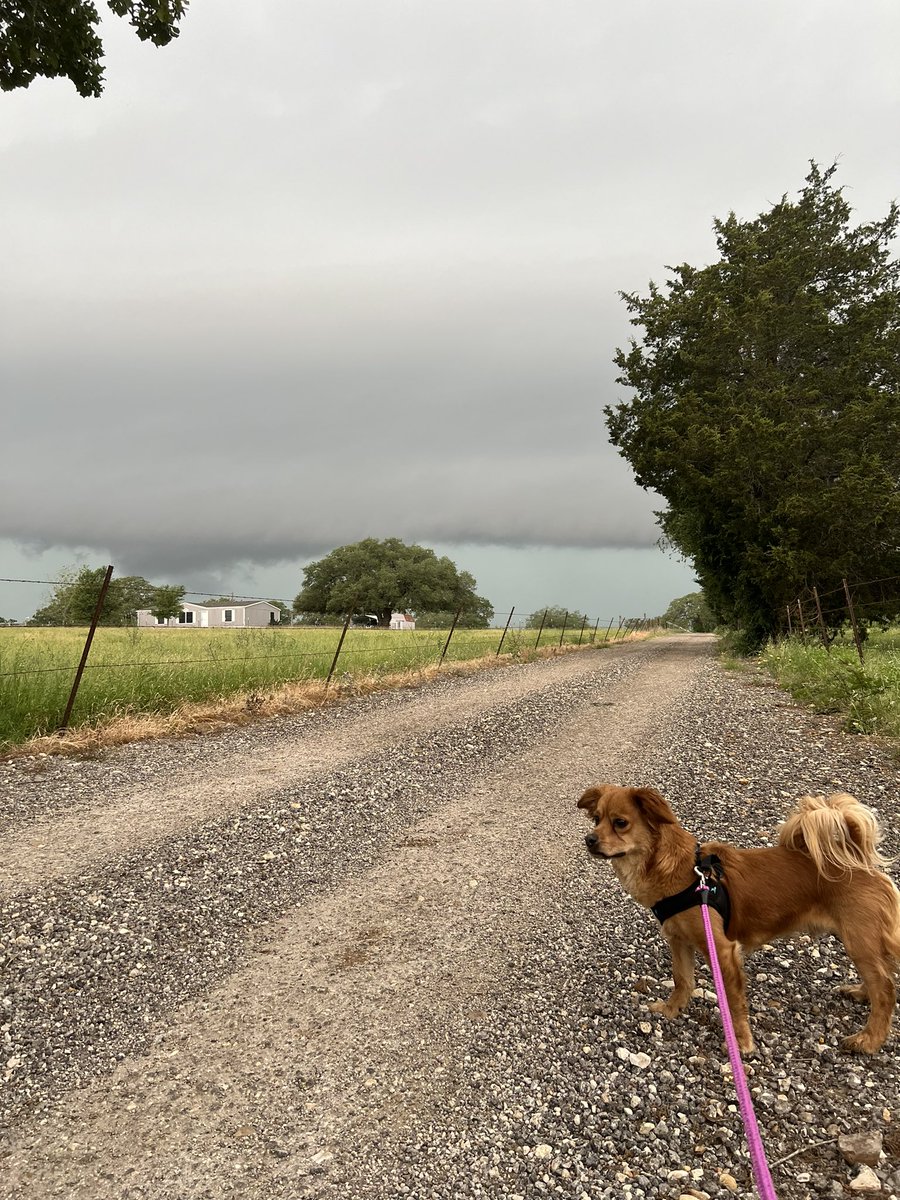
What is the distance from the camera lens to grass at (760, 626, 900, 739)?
851cm

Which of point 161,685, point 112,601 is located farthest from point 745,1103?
point 112,601

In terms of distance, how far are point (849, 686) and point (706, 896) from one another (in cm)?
877

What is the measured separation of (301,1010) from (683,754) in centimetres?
623

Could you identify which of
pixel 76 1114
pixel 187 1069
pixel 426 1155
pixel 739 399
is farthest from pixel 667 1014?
pixel 739 399

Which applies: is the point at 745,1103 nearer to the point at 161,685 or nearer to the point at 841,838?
the point at 841,838

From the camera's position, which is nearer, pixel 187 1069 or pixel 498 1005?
pixel 187 1069

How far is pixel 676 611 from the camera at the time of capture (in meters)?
146

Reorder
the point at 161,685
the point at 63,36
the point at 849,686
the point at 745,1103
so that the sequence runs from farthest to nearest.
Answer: the point at 161,685
the point at 849,686
the point at 63,36
the point at 745,1103

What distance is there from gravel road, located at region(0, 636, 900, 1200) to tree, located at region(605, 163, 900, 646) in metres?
16.8

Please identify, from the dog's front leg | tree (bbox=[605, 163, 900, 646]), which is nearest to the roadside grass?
the dog's front leg

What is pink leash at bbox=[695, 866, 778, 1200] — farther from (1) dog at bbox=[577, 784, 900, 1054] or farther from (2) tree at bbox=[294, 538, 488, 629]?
(2) tree at bbox=[294, 538, 488, 629]

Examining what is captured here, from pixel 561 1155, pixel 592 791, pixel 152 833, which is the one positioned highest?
pixel 592 791

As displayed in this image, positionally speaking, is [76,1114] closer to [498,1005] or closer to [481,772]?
[498,1005]

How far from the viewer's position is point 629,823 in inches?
126
